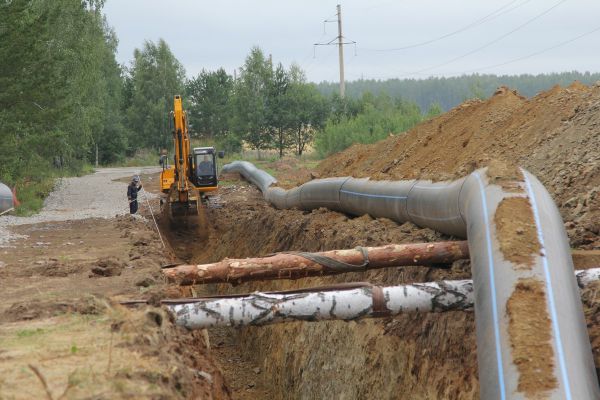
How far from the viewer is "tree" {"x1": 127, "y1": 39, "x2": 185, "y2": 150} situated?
67.1m

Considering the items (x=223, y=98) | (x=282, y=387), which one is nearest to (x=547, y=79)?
(x=223, y=98)

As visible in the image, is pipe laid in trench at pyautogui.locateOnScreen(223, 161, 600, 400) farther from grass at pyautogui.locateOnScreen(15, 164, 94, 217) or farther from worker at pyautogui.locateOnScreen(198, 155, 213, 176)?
grass at pyautogui.locateOnScreen(15, 164, 94, 217)

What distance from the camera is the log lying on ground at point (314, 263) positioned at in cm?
789

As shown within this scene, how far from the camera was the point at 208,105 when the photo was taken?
245 feet

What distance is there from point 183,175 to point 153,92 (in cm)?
4740

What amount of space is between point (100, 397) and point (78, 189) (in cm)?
3465

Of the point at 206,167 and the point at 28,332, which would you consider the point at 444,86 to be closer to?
the point at 206,167

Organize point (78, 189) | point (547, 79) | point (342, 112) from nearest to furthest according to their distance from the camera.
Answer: point (78, 189) < point (342, 112) < point (547, 79)

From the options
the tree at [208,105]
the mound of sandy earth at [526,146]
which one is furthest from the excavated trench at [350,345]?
the tree at [208,105]

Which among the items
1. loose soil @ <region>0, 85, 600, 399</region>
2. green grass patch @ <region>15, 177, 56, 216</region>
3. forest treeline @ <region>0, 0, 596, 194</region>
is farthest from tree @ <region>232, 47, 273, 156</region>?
loose soil @ <region>0, 85, 600, 399</region>

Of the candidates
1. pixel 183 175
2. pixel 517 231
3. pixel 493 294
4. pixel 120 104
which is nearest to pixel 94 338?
pixel 493 294

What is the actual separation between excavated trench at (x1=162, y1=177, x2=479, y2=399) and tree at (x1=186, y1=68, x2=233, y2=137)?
58.0 meters

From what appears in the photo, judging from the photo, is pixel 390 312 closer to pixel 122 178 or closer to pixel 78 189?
pixel 78 189

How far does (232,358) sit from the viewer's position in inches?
546
